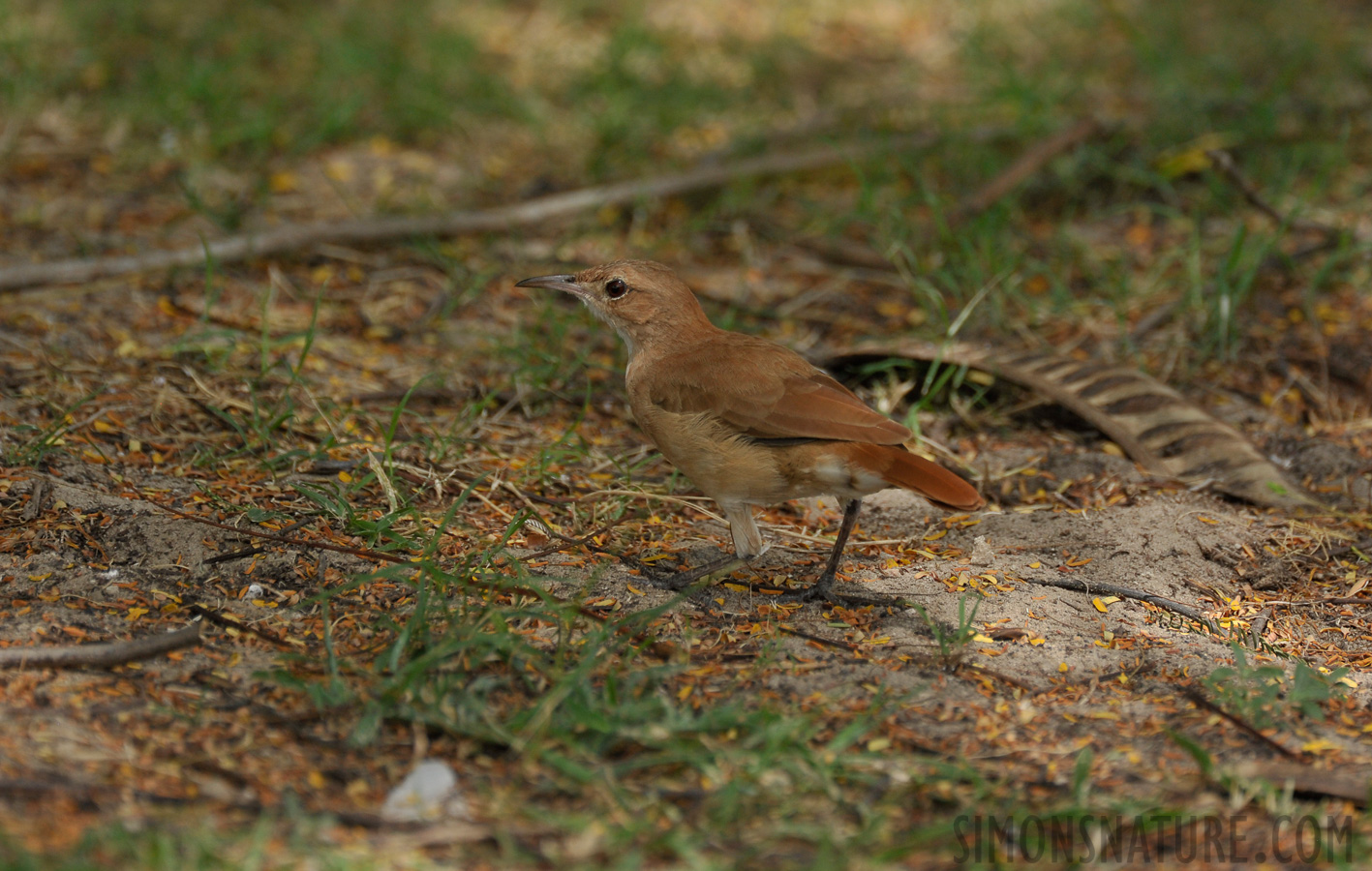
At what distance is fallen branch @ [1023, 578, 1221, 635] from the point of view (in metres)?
3.63

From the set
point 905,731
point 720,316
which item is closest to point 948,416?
point 720,316

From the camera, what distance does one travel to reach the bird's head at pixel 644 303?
14.3ft

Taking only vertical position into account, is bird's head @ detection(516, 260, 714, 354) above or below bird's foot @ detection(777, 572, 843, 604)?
above

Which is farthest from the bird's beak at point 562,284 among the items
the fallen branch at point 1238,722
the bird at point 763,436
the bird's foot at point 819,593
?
the fallen branch at point 1238,722

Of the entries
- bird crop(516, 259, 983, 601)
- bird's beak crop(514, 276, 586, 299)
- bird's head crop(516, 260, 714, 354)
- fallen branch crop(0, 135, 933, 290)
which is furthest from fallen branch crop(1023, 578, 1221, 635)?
fallen branch crop(0, 135, 933, 290)

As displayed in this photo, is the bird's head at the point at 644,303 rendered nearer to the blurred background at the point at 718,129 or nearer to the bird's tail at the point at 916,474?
the bird's tail at the point at 916,474

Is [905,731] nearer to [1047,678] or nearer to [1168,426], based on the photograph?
[1047,678]

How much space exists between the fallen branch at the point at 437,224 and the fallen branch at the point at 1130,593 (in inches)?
112

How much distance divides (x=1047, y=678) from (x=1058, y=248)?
125 inches

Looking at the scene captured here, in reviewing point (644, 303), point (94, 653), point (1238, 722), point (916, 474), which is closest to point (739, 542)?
point (916, 474)

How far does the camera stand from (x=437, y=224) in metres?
6.01

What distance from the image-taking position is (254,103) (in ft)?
23.4

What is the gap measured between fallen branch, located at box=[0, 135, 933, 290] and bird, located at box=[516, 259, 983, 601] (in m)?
2.12

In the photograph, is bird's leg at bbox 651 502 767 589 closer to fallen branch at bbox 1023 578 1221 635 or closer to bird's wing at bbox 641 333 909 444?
bird's wing at bbox 641 333 909 444
